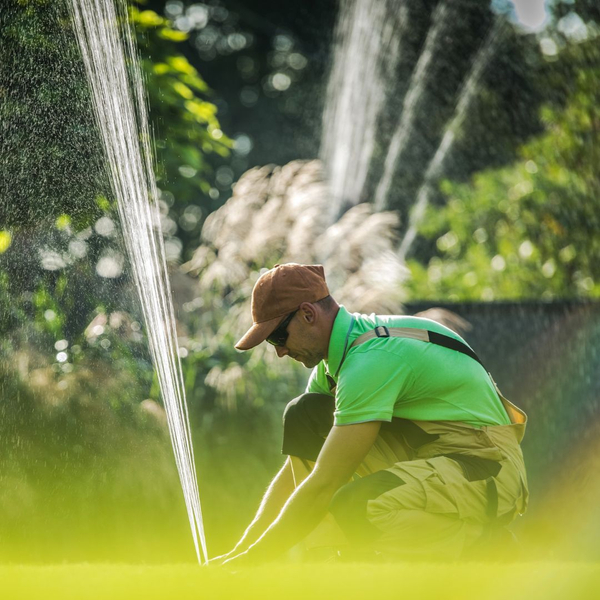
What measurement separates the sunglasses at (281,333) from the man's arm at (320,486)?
414 mm

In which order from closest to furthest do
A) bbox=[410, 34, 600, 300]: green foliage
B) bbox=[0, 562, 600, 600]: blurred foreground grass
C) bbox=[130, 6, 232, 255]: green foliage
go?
bbox=[0, 562, 600, 600]: blurred foreground grass < bbox=[130, 6, 232, 255]: green foliage < bbox=[410, 34, 600, 300]: green foliage

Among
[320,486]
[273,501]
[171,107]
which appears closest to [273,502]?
[273,501]

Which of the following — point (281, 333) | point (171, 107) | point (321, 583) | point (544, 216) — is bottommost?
point (321, 583)

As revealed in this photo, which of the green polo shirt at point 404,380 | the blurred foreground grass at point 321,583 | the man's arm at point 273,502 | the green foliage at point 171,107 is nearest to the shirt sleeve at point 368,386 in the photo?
the green polo shirt at point 404,380

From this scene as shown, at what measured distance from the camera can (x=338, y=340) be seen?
296cm

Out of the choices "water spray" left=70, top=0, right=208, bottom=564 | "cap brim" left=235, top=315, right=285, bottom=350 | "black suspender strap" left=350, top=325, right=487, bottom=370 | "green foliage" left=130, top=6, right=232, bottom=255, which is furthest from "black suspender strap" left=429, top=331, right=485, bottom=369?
"green foliage" left=130, top=6, right=232, bottom=255

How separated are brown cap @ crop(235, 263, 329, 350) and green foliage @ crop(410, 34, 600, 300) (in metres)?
6.97

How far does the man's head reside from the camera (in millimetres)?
2951

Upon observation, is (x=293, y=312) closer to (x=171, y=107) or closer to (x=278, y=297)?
(x=278, y=297)

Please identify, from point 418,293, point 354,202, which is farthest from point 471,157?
point 354,202

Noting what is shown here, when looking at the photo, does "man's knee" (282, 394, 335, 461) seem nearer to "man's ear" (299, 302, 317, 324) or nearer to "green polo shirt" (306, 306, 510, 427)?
"green polo shirt" (306, 306, 510, 427)

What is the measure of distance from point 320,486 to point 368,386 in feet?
1.15

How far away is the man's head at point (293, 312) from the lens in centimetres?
295

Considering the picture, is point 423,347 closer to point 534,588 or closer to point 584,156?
point 534,588
